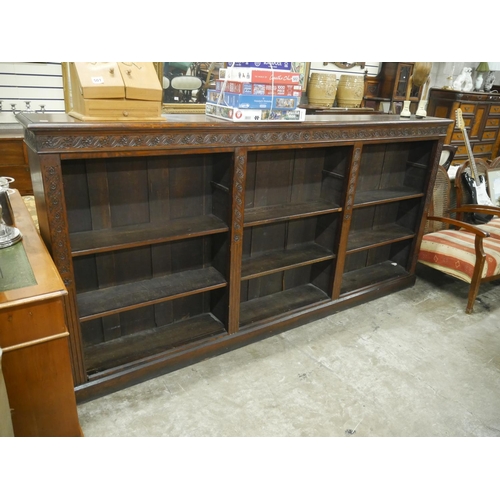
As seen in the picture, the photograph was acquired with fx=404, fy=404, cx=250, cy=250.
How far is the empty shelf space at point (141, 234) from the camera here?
194 cm

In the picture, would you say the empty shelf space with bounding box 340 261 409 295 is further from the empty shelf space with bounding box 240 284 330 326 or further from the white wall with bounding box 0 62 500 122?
the white wall with bounding box 0 62 500 122

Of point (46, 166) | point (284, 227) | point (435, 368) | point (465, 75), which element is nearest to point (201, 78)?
point (284, 227)

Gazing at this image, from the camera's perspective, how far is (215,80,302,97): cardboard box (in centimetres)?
205

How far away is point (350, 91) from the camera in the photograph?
525cm

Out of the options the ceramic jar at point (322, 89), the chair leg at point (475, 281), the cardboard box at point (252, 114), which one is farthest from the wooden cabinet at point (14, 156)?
the chair leg at point (475, 281)

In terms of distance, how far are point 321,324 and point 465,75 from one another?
590 centimetres

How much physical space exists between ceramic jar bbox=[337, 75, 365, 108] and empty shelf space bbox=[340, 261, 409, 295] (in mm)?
2693

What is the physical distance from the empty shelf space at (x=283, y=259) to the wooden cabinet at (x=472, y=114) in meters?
4.60

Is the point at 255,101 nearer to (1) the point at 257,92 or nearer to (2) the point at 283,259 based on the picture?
(1) the point at 257,92

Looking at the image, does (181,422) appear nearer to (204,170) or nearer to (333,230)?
(204,170)

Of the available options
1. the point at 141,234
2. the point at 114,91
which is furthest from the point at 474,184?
the point at 114,91

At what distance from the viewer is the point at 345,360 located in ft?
8.33

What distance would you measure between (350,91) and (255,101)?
3.65 m

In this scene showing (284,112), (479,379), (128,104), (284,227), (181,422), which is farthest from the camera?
(284,227)
